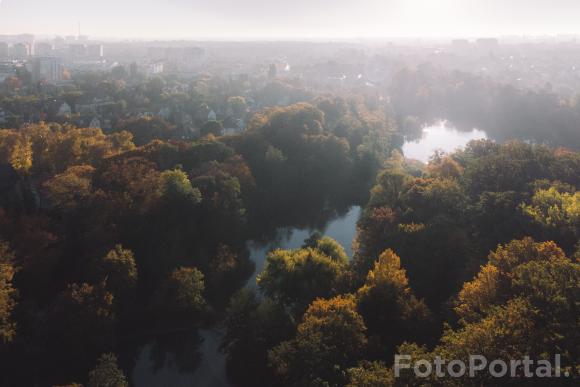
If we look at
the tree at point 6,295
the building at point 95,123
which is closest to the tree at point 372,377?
the tree at point 6,295

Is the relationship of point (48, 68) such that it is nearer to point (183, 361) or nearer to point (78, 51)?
point (78, 51)

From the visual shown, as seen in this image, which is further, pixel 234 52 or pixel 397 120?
pixel 234 52

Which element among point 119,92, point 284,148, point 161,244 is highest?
point 119,92

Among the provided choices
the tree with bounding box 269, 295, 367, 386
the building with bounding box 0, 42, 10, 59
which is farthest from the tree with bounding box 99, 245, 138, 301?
the building with bounding box 0, 42, 10, 59

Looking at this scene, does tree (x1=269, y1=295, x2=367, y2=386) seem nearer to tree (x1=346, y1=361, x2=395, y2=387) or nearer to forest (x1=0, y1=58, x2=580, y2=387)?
forest (x1=0, y1=58, x2=580, y2=387)

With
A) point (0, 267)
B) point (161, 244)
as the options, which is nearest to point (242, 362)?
point (161, 244)

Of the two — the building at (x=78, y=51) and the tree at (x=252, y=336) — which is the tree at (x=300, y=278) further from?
the building at (x=78, y=51)

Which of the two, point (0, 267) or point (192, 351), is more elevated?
point (0, 267)

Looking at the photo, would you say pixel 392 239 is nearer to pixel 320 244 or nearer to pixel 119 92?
pixel 320 244
